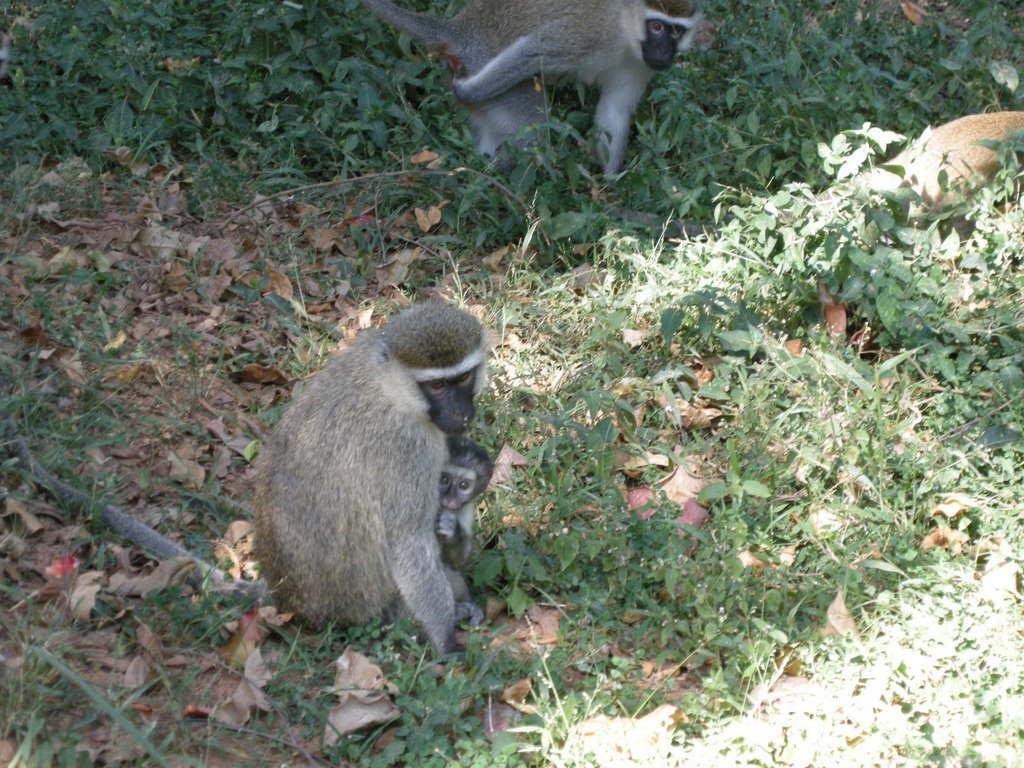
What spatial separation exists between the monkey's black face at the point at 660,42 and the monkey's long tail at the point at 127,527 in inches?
163

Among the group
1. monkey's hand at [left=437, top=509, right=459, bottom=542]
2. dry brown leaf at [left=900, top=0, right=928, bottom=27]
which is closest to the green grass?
dry brown leaf at [left=900, top=0, right=928, bottom=27]

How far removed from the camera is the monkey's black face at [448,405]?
4.13 meters

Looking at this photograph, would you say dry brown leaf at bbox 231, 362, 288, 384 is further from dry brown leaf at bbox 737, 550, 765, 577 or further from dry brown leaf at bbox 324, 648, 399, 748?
dry brown leaf at bbox 737, 550, 765, 577

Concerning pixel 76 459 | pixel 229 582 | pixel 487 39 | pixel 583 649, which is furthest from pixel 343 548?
pixel 487 39

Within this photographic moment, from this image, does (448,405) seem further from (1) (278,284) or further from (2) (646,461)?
(1) (278,284)

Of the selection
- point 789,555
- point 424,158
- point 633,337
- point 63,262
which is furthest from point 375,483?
point 424,158

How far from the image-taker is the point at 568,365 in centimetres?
557

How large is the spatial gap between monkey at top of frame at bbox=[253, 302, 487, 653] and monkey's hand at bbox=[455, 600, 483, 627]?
6.1 inches

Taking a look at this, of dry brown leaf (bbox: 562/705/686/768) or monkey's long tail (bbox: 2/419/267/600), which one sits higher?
dry brown leaf (bbox: 562/705/686/768)

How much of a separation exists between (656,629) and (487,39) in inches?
172

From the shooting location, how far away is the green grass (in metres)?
3.80

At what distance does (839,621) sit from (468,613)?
1.25 meters

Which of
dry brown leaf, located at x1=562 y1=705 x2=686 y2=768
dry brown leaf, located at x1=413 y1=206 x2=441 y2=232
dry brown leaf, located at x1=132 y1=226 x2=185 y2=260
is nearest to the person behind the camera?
dry brown leaf, located at x1=562 y1=705 x2=686 y2=768

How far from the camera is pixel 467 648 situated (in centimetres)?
411
